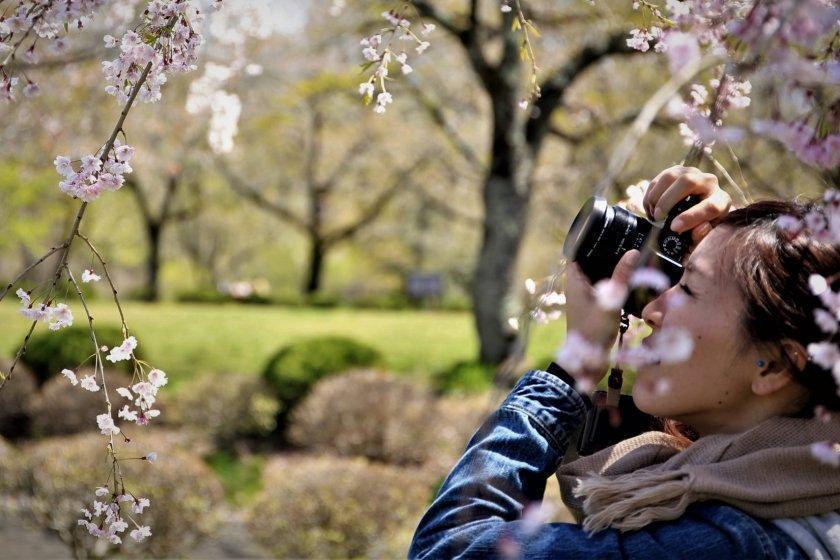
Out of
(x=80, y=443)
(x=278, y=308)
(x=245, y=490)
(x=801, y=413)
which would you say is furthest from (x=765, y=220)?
(x=278, y=308)

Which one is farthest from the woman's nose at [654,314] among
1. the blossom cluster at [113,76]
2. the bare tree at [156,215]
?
the bare tree at [156,215]

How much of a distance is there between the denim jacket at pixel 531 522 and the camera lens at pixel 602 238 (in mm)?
172

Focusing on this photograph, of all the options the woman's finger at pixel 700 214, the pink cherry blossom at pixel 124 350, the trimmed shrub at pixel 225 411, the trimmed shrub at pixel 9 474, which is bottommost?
the trimmed shrub at pixel 225 411

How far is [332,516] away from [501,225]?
166 inches

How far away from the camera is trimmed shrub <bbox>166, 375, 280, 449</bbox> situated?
8.02m

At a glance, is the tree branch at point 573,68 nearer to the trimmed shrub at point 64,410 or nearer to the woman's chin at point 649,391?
the trimmed shrub at point 64,410

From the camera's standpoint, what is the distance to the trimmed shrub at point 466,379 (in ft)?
26.7

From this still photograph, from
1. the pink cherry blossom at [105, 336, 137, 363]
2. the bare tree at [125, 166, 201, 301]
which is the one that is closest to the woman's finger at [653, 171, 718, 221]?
the pink cherry blossom at [105, 336, 137, 363]

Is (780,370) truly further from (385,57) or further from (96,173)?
(96,173)

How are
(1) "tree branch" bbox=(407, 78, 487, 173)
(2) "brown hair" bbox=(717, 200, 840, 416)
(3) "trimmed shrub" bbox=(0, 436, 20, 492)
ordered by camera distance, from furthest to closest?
(1) "tree branch" bbox=(407, 78, 487, 173) < (3) "trimmed shrub" bbox=(0, 436, 20, 492) < (2) "brown hair" bbox=(717, 200, 840, 416)

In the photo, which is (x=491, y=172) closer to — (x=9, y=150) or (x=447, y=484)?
(x=9, y=150)

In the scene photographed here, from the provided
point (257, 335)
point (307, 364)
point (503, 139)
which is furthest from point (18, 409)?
point (503, 139)

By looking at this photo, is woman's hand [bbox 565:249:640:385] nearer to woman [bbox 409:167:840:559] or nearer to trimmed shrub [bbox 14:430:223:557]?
woman [bbox 409:167:840:559]

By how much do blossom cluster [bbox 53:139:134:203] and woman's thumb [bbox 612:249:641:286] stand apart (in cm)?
72
